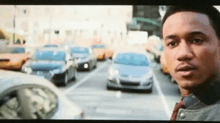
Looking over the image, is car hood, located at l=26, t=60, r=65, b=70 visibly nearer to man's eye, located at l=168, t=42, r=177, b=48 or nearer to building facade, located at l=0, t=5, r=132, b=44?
building facade, located at l=0, t=5, r=132, b=44

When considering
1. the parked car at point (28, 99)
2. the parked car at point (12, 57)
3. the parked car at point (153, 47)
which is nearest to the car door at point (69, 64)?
the parked car at point (12, 57)

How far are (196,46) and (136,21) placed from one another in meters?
2.72

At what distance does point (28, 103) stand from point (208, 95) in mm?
1148

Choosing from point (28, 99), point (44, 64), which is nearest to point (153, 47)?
point (44, 64)

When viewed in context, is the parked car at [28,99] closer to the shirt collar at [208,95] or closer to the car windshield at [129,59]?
the shirt collar at [208,95]

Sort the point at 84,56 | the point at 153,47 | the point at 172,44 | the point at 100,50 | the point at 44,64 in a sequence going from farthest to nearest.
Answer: the point at 84,56
the point at 100,50
the point at 44,64
the point at 153,47
the point at 172,44

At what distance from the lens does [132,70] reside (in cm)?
395

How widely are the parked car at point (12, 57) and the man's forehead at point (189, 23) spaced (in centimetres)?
294

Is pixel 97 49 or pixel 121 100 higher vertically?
pixel 97 49

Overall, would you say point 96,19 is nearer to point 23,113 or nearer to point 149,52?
point 149,52

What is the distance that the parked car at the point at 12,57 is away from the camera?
3.49 metres

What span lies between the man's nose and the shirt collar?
0.11m

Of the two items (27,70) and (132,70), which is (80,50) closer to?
(132,70)

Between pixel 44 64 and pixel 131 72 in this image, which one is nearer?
pixel 44 64
